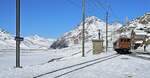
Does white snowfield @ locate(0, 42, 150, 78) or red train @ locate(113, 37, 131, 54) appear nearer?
white snowfield @ locate(0, 42, 150, 78)

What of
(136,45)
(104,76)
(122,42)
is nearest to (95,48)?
(122,42)

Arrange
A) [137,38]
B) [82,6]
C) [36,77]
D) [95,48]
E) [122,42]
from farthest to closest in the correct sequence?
1. [137,38]
2. [122,42]
3. [95,48]
4. [82,6]
5. [36,77]

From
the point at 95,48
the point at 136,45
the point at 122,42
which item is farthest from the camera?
the point at 136,45

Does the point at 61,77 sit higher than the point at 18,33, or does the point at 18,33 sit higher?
the point at 18,33

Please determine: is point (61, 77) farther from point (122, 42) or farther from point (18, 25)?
point (122, 42)

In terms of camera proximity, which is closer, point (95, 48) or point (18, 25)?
point (18, 25)

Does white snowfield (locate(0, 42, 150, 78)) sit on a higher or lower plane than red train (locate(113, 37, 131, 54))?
lower

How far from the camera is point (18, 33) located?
19.4 meters

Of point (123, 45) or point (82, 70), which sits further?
point (123, 45)

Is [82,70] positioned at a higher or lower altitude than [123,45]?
lower

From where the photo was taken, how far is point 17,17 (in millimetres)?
19484

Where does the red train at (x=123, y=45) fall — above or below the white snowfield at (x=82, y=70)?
Answer: above

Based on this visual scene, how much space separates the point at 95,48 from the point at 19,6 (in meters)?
32.4

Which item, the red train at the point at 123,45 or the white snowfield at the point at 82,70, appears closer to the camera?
the white snowfield at the point at 82,70
